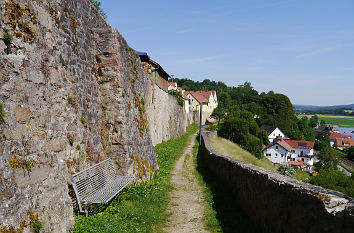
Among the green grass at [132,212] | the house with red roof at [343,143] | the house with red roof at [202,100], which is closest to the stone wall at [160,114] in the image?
the green grass at [132,212]

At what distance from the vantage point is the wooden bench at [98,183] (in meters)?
5.40

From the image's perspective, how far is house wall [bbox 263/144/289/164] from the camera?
68.6 m

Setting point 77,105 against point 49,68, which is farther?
point 77,105

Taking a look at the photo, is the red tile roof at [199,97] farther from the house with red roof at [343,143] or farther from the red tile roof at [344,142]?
the red tile roof at [344,142]

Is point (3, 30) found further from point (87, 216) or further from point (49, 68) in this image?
point (87, 216)

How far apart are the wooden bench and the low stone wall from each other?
305 cm

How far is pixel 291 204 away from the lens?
4.47m

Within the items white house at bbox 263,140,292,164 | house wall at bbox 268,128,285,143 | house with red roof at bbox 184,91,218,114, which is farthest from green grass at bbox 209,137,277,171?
house wall at bbox 268,128,285,143

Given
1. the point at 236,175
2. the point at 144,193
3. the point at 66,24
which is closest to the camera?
the point at 66,24

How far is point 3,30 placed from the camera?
3.80 metres

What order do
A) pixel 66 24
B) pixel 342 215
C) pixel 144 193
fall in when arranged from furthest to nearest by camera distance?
pixel 144 193, pixel 66 24, pixel 342 215

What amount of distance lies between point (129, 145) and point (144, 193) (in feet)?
4.64

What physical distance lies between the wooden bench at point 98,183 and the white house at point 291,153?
6611 cm

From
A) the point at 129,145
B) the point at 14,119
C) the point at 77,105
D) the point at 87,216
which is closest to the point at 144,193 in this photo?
the point at 129,145
